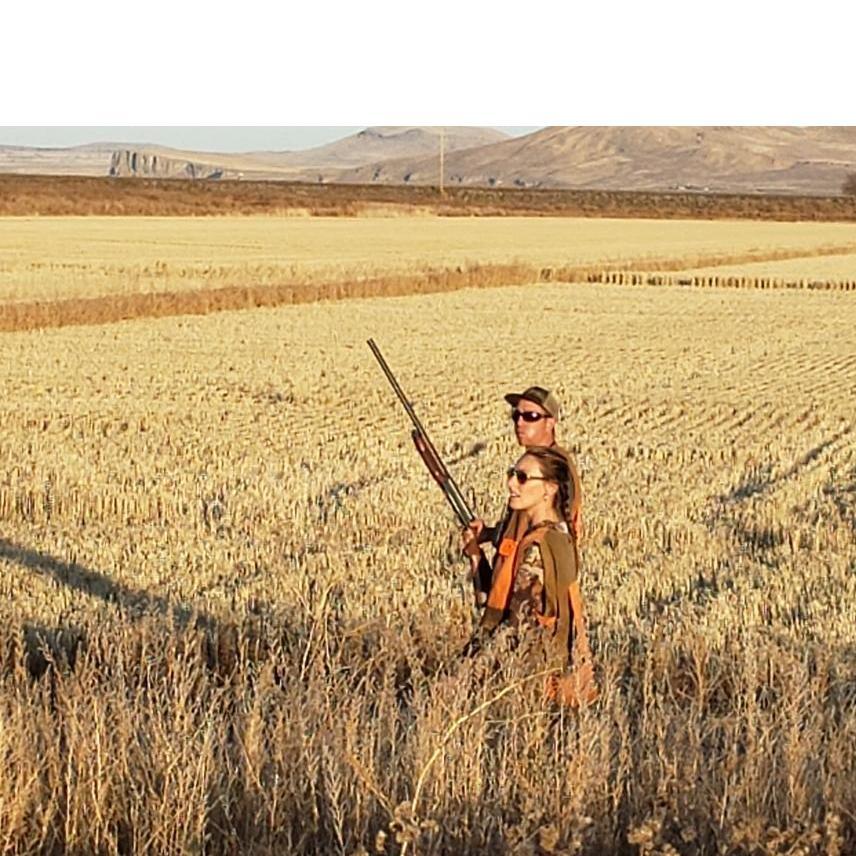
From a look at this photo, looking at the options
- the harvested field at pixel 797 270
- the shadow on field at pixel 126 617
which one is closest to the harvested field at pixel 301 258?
the harvested field at pixel 797 270

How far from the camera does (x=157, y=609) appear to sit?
7.81 m

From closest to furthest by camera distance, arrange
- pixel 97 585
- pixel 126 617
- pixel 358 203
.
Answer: pixel 126 617 → pixel 97 585 → pixel 358 203

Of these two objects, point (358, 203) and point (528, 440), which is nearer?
point (528, 440)

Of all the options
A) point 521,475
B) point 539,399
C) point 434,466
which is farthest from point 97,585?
point 539,399

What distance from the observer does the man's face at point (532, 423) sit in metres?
5.10

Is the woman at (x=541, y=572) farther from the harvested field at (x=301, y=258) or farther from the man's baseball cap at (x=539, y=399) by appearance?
the harvested field at (x=301, y=258)

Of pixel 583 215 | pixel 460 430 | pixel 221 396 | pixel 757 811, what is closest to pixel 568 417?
pixel 460 430

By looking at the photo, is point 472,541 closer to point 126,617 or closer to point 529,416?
point 529,416

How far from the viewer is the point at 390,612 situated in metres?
7.68

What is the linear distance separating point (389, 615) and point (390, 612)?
13 cm

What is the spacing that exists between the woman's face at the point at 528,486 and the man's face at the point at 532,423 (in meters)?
0.07

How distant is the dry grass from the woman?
5.7 inches

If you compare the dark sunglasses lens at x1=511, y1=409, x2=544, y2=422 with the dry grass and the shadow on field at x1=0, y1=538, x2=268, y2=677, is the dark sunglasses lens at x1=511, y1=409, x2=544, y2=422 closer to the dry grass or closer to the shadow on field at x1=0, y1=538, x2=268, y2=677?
the dry grass

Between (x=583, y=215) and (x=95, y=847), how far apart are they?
96.9m
